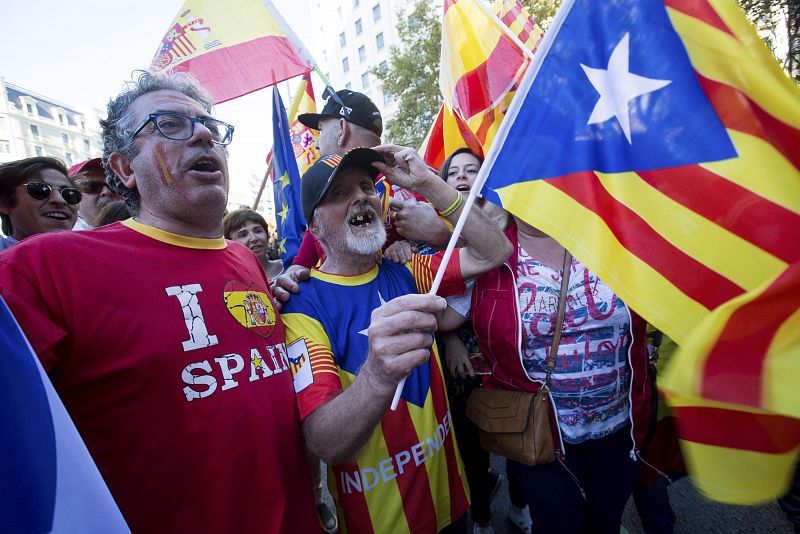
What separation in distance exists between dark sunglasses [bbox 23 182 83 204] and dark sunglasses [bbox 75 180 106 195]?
497 mm

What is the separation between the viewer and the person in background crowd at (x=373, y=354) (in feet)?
3.96

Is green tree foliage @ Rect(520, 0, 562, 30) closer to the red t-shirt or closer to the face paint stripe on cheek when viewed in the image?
the face paint stripe on cheek

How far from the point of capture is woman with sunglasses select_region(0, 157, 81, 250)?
2.50 m

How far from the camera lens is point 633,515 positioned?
106 inches

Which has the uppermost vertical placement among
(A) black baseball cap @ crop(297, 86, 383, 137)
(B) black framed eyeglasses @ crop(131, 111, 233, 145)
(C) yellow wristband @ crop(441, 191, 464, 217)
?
(A) black baseball cap @ crop(297, 86, 383, 137)

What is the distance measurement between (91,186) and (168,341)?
113 inches

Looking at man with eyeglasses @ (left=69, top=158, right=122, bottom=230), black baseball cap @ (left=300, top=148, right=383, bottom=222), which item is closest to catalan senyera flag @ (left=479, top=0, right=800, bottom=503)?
black baseball cap @ (left=300, top=148, right=383, bottom=222)

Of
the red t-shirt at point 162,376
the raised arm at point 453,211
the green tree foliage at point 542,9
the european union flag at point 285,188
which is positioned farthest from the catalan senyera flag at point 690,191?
the green tree foliage at point 542,9

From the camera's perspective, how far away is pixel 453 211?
1.83 metres

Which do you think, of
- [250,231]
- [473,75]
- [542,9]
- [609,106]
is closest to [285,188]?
[250,231]

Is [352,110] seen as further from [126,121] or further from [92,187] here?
[92,187]

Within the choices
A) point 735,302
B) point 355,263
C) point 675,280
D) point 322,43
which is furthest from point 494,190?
point 322,43

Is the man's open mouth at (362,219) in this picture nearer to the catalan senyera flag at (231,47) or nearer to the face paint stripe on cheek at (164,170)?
the face paint stripe on cheek at (164,170)

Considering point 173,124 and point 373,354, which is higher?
point 173,124
